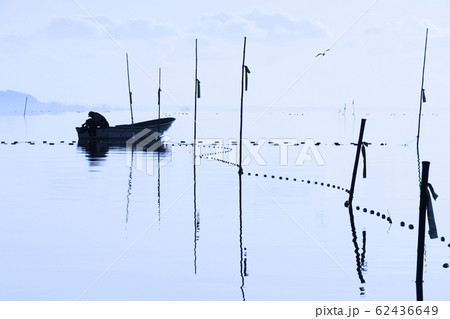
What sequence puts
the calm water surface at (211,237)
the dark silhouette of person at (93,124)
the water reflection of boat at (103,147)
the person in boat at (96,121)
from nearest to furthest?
the calm water surface at (211,237), the water reflection of boat at (103,147), the dark silhouette of person at (93,124), the person in boat at (96,121)

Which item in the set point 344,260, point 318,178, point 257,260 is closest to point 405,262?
point 344,260

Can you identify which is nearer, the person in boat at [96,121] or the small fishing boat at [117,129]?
the small fishing boat at [117,129]

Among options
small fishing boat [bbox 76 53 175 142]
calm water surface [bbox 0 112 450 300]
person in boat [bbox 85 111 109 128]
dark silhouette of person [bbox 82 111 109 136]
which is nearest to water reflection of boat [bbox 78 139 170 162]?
small fishing boat [bbox 76 53 175 142]

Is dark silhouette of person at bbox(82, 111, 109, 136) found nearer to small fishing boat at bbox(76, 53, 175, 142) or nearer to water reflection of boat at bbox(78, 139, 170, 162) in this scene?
small fishing boat at bbox(76, 53, 175, 142)

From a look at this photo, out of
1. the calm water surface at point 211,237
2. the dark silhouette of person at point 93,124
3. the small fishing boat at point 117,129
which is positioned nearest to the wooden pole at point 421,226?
the calm water surface at point 211,237

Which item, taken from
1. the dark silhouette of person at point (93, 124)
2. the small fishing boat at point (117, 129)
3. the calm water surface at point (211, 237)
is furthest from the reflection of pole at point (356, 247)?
the dark silhouette of person at point (93, 124)

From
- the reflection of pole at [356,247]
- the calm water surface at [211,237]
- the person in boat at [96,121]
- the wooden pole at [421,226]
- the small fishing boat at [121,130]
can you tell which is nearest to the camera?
the wooden pole at [421,226]

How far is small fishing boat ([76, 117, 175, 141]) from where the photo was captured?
72.6m

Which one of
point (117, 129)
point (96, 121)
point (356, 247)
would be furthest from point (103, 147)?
point (356, 247)

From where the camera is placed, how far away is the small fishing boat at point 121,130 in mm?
72562

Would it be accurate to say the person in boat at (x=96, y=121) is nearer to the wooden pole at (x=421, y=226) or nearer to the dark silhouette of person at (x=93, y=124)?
the dark silhouette of person at (x=93, y=124)

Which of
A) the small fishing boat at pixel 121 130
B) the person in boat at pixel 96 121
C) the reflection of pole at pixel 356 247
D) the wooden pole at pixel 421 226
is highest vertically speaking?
the person in boat at pixel 96 121

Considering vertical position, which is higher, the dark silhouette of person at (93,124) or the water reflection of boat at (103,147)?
the dark silhouette of person at (93,124)

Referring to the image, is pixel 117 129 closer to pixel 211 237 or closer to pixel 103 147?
pixel 103 147
